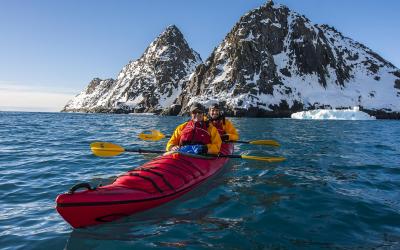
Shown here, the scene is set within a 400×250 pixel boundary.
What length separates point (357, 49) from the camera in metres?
135

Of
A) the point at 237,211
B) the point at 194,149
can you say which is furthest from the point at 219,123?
the point at 237,211

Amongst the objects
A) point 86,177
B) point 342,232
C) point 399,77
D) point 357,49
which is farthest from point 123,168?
point 357,49

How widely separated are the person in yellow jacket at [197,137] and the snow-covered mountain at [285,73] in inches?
3049

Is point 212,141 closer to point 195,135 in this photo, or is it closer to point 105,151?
point 195,135

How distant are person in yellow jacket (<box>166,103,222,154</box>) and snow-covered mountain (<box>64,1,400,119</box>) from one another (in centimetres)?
7746

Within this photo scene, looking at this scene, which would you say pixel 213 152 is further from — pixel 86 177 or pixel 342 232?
pixel 342 232

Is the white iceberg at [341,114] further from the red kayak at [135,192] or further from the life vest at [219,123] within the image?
the red kayak at [135,192]

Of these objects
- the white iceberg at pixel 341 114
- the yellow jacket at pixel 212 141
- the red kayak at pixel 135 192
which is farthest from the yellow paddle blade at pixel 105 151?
the white iceberg at pixel 341 114

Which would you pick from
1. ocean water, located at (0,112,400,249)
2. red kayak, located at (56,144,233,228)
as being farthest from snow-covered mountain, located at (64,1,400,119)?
red kayak, located at (56,144,233,228)

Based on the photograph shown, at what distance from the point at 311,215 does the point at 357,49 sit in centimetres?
14132

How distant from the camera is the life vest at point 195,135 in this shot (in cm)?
1152

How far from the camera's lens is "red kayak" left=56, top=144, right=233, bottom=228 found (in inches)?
270

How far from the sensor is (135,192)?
7.79 metres

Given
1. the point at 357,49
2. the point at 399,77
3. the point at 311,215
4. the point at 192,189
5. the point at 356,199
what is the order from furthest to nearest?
the point at 357,49 → the point at 399,77 → the point at 192,189 → the point at 356,199 → the point at 311,215
